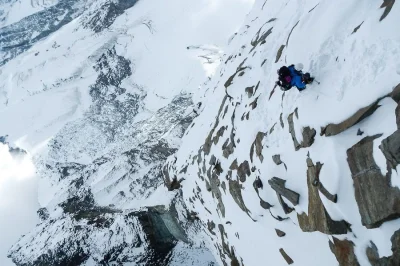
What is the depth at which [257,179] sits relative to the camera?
13516 mm

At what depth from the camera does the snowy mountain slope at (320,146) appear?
7883 millimetres

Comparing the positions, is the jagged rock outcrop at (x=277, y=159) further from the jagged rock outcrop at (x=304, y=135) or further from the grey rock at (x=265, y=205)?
the grey rock at (x=265, y=205)

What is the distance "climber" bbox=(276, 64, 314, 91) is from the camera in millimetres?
9816

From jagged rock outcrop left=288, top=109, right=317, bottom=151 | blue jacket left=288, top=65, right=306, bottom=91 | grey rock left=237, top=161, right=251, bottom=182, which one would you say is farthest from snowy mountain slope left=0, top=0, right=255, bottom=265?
blue jacket left=288, top=65, right=306, bottom=91

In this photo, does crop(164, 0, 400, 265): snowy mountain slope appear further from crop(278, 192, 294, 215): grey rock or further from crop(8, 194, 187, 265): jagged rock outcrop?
crop(8, 194, 187, 265): jagged rock outcrop

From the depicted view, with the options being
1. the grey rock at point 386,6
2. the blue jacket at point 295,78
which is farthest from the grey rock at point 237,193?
the grey rock at point 386,6

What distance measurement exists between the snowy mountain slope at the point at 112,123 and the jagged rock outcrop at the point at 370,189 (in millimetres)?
20755

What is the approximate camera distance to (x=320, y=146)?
31.6 ft

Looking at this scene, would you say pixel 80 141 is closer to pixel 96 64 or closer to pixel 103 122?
pixel 103 122

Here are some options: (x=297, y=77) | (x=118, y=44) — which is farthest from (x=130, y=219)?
(x=118, y=44)

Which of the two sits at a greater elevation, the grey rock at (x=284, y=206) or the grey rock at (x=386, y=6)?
the grey rock at (x=386, y=6)

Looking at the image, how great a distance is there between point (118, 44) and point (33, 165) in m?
43.1

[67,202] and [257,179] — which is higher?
[257,179]

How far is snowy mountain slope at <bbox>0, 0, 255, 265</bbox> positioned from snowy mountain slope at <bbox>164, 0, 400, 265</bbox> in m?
13.5
